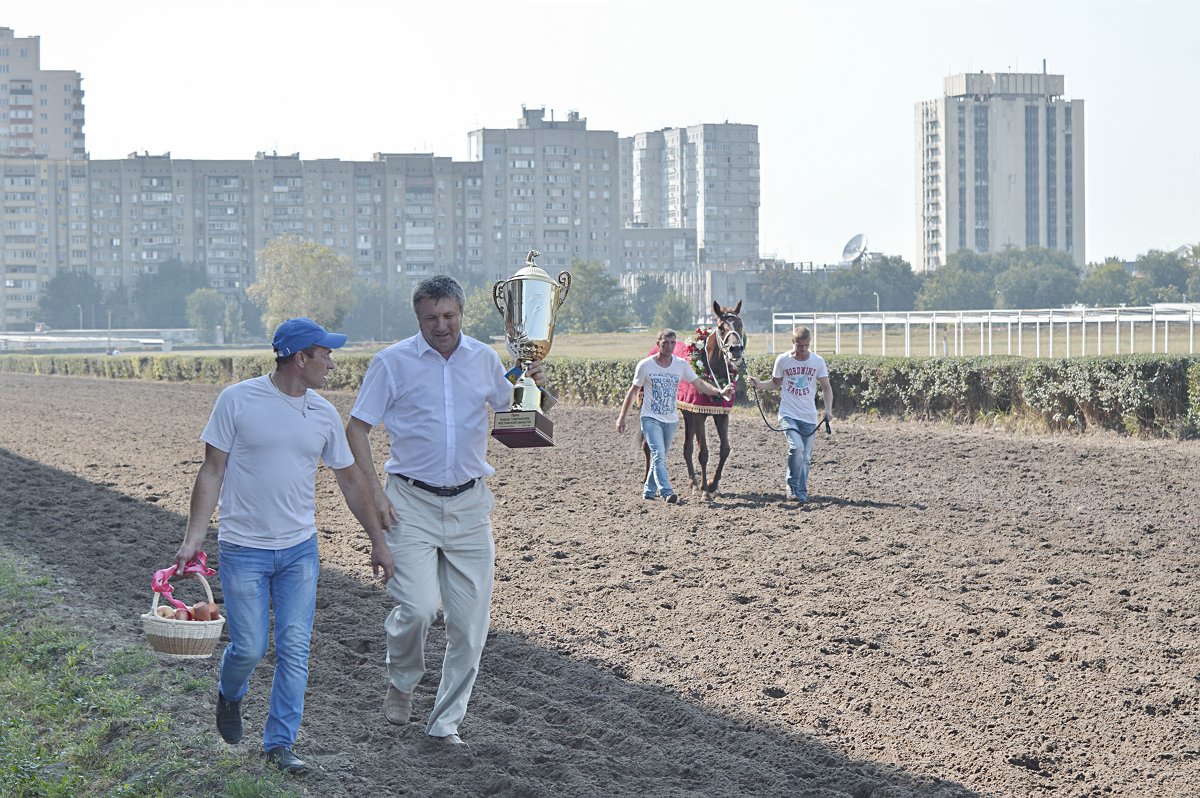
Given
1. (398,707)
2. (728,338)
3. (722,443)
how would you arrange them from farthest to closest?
1. (722,443)
2. (728,338)
3. (398,707)

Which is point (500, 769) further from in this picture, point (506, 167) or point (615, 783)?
point (506, 167)

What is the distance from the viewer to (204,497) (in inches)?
236

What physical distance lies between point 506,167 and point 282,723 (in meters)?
165

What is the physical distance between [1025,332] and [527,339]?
65285 millimetres

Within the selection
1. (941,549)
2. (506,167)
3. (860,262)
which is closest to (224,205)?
(506,167)

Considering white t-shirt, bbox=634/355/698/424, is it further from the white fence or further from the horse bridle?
the white fence

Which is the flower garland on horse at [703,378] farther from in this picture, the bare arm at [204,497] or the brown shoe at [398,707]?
the bare arm at [204,497]

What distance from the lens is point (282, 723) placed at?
239 inches

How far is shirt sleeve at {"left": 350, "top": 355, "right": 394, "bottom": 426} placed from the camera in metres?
6.32

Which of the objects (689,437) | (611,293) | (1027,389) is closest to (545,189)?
(611,293)

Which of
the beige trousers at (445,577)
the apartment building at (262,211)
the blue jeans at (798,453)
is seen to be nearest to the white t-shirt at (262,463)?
the beige trousers at (445,577)

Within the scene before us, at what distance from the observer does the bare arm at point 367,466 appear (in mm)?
6188

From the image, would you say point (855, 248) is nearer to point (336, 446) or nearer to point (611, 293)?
point (611, 293)

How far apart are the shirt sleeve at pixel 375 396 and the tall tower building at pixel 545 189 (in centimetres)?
15835
